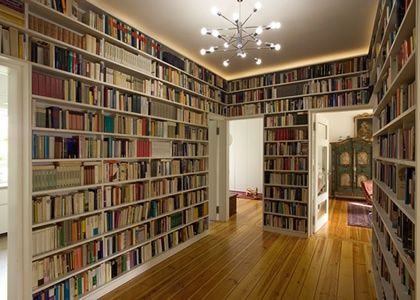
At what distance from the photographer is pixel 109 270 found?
260 centimetres

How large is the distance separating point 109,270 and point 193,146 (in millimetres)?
2086

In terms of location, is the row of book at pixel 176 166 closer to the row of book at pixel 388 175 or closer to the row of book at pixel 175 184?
the row of book at pixel 175 184

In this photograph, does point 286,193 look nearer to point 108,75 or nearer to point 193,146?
point 193,146

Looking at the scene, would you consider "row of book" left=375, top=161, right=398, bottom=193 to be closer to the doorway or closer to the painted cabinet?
the doorway

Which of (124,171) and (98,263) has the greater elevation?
(124,171)

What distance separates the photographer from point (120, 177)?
2760mm

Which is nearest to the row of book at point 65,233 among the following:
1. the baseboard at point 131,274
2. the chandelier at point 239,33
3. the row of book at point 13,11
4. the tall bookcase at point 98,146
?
the tall bookcase at point 98,146

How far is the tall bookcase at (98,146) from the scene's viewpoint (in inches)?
81.4

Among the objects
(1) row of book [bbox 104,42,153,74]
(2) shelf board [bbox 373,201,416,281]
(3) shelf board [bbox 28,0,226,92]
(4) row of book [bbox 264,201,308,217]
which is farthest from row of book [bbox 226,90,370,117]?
(3) shelf board [bbox 28,0,226,92]

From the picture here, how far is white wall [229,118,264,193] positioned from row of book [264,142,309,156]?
10.2 ft

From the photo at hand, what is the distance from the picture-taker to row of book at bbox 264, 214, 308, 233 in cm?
424

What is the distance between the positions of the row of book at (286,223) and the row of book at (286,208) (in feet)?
0.31

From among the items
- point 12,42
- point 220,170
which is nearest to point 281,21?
point 12,42

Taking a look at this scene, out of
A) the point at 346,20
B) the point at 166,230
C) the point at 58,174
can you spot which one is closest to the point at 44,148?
the point at 58,174
